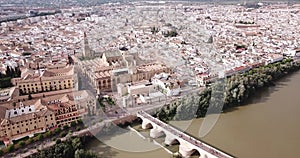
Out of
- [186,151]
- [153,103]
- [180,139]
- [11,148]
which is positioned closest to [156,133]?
[180,139]

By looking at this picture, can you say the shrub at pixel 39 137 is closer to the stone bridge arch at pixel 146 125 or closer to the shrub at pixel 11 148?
the shrub at pixel 11 148

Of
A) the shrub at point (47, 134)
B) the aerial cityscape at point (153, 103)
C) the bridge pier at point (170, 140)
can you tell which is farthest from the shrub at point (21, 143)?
the bridge pier at point (170, 140)

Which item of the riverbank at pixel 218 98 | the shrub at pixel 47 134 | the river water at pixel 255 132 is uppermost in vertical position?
the riverbank at pixel 218 98

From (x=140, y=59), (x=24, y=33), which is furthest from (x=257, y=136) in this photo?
(x=24, y=33)

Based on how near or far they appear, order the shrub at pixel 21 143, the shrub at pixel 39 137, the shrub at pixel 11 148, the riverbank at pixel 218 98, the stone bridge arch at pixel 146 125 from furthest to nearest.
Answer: the riverbank at pixel 218 98, the stone bridge arch at pixel 146 125, the shrub at pixel 39 137, the shrub at pixel 21 143, the shrub at pixel 11 148

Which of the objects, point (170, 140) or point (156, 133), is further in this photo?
point (156, 133)

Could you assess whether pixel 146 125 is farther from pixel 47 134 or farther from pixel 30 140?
pixel 30 140

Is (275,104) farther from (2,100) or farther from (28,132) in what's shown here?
(2,100)
